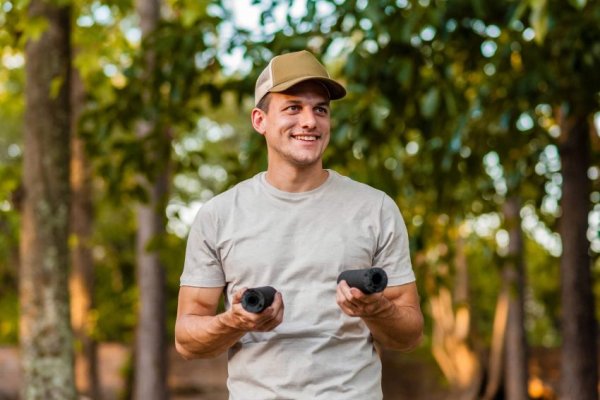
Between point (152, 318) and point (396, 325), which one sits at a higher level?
point (396, 325)

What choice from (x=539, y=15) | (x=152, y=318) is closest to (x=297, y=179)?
(x=539, y=15)

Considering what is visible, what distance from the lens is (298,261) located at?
10.1 ft

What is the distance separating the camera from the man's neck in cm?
319

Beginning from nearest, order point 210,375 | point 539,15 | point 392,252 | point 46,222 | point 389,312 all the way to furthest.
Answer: point 389,312
point 392,252
point 539,15
point 46,222
point 210,375

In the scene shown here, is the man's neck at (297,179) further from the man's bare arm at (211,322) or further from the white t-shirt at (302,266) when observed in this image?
the man's bare arm at (211,322)

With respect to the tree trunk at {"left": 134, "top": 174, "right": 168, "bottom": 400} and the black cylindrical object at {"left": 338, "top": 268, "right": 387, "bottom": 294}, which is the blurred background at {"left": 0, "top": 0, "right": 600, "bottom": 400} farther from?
the black cylindrical object at {"left": 338, "top": 268, "right": 387, "bottom": 294}

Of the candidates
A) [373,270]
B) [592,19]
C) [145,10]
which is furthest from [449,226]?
[373,270]

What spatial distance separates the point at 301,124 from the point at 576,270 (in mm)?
4705

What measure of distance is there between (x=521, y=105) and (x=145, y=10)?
4.41 meters

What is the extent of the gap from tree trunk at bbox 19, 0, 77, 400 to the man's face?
200 inches

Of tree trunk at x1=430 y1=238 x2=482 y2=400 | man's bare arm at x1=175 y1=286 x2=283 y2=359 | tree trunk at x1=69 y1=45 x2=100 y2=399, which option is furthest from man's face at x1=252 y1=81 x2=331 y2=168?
tree trunk at x1=430 y1=238 x2=482 y2=400

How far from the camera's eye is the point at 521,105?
682cm

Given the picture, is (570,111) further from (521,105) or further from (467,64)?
(467,64)

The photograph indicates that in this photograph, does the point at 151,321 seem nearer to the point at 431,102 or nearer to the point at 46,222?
the point at 46,222
